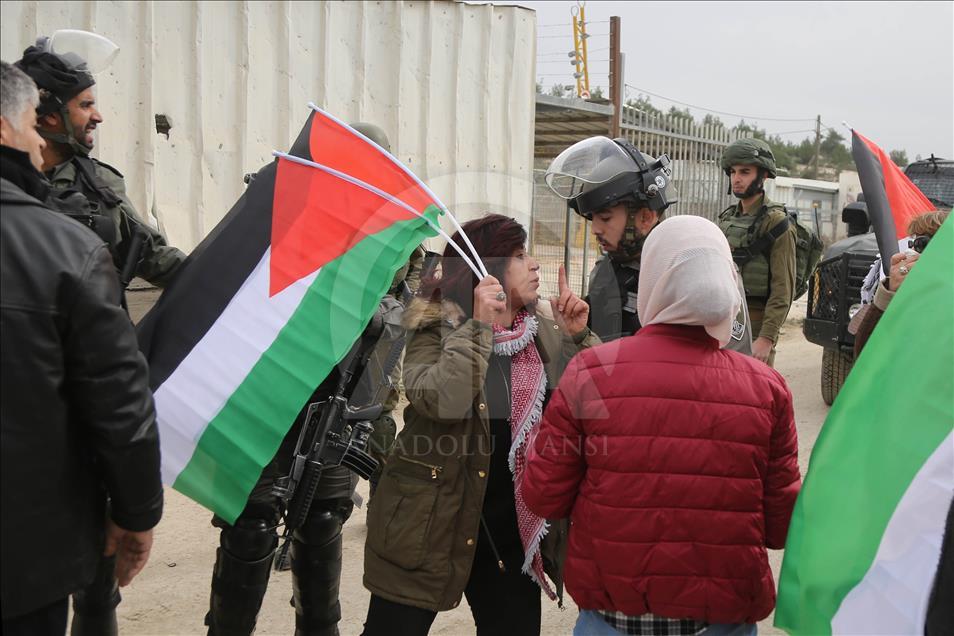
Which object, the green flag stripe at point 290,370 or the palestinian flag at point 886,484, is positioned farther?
the green flag stripe at point 290,370

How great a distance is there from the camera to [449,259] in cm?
300

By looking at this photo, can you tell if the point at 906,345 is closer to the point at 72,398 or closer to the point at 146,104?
the point at 72,398

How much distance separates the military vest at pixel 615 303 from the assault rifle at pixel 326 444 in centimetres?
85

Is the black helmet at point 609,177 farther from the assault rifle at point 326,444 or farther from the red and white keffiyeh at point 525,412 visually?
the assault rifle at point 326,444

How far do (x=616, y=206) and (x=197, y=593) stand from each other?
2.77 meters

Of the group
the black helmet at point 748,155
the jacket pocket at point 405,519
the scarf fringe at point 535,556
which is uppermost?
the black helmet at point 748,155

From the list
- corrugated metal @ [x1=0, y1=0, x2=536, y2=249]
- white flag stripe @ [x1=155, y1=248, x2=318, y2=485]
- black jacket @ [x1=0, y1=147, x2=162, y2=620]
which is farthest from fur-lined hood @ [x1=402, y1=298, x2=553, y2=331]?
corrugated metal @ [x1=0, y1=0, x2=536, y2=249]

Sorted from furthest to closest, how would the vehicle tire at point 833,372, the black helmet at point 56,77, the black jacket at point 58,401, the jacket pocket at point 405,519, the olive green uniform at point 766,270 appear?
1. the vehicle tire at point 833,372
2. the olive green uniform at point 766,270
3. the black helmet at point 56,77
4. the jacket pocket at point 405,519
5. the black jacket at point 58,401

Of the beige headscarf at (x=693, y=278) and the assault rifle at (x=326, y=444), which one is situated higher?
the beige headscarf at (x=693, y=278)

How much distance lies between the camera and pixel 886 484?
6.74ft

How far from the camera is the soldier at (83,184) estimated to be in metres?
3.57

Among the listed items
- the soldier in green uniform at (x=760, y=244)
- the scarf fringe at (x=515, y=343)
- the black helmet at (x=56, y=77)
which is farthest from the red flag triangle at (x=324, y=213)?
the soldier in green uniform at (x=760, y=244)

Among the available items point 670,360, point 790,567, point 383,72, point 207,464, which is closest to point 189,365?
point 207,464

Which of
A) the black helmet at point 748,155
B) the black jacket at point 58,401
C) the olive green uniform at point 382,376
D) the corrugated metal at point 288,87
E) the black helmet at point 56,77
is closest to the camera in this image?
the black jacket at point 58,401
